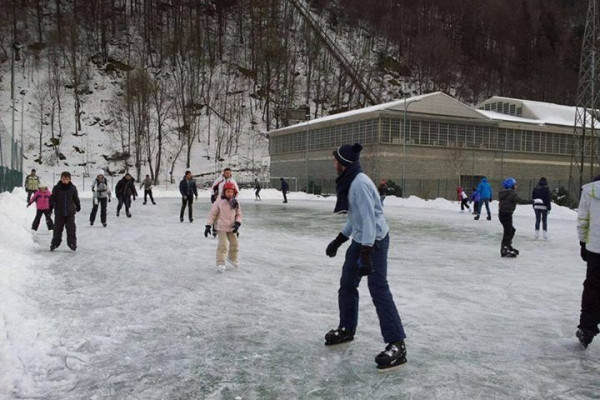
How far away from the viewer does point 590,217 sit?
4891 mm

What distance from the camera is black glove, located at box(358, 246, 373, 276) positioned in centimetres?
402

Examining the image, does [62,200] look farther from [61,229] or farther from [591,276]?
[591,276]

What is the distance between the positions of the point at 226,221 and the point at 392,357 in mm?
5182

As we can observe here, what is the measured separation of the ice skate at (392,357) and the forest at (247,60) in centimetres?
5893

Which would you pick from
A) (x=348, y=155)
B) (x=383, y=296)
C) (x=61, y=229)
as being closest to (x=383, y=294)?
(x=383, y=296)

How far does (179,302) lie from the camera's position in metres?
6.41

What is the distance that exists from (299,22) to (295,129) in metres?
48.3

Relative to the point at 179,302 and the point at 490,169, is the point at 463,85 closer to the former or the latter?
the point at 490,169

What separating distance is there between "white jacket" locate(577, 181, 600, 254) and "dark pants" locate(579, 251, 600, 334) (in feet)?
0.41

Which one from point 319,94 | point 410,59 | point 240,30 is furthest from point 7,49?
point 410,59

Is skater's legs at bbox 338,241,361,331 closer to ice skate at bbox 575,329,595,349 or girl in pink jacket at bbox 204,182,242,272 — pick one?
ice skate at bbox 575,329,595,349

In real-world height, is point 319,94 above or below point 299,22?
below

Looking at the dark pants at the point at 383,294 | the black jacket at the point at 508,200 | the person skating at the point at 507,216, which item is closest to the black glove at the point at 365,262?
the dark pants at the point at 383,294

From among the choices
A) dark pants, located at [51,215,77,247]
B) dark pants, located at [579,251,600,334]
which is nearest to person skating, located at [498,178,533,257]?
dark pants, located at [579,251,600,334]
